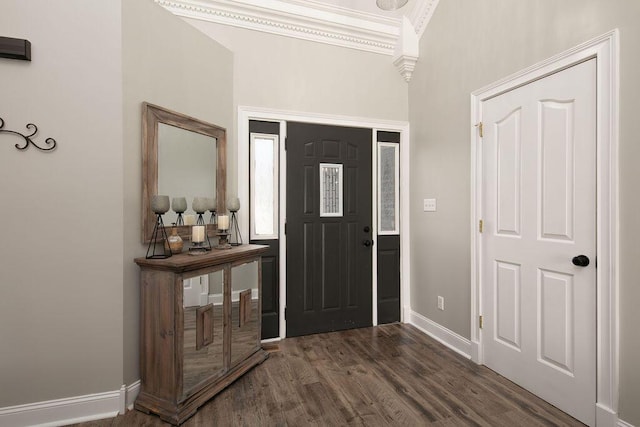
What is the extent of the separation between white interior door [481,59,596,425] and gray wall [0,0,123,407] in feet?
8.17

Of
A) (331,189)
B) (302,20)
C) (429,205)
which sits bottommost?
(429,205)

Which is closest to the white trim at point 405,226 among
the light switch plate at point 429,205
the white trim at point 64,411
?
the light switch plate at point 429,205

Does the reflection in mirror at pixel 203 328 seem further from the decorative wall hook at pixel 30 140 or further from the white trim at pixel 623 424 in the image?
the white trim at pixel 623 424

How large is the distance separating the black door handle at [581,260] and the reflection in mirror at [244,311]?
6.74 feet

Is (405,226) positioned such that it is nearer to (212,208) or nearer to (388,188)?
(388,188)

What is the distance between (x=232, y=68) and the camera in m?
2.79

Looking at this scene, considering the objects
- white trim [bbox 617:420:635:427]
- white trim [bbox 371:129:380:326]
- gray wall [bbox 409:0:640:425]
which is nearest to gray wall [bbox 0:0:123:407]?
white trim [bbox 371:129:380:326]

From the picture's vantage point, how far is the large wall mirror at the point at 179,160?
209 centimetres

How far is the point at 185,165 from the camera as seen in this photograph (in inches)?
93.8

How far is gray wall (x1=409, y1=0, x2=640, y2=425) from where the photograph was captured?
160 cm

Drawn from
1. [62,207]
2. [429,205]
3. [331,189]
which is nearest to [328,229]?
[331,189]

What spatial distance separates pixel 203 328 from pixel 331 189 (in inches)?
64.9

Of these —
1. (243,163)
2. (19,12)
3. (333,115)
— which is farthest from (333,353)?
(19,12)

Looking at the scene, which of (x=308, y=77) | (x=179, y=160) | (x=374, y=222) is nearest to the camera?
(x=179, y=160)
